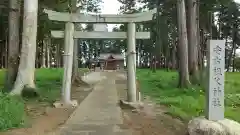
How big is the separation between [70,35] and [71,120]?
4194 mm

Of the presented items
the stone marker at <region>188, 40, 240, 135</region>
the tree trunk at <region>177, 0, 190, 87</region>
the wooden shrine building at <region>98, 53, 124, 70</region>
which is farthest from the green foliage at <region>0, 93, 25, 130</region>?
the wooden shrine building at <region>98, 53, 124, 70</region>

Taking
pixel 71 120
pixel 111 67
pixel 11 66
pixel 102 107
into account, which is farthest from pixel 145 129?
pixel 111 67

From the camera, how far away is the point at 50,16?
12.9 meters

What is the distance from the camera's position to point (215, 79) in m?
8.14

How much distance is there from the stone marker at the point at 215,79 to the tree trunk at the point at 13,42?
35.1 ft

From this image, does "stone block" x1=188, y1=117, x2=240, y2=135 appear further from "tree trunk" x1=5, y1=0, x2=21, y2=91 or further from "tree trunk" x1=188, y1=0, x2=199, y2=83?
"tree trunk" x1=188, y1=0, x2=199, y2=83

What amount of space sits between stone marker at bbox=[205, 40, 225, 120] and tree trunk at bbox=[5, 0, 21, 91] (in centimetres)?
1069

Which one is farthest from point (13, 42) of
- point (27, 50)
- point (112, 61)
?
point (112, 61)

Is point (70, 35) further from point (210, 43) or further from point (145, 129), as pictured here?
point (210, 43)

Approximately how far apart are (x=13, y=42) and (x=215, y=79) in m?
11.1

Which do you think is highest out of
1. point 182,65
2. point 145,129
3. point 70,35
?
point 70,35

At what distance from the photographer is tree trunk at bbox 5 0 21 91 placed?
1608 cm

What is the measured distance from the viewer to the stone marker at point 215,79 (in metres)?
8.08

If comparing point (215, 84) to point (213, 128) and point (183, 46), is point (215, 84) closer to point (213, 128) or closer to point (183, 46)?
point (213, 128)
